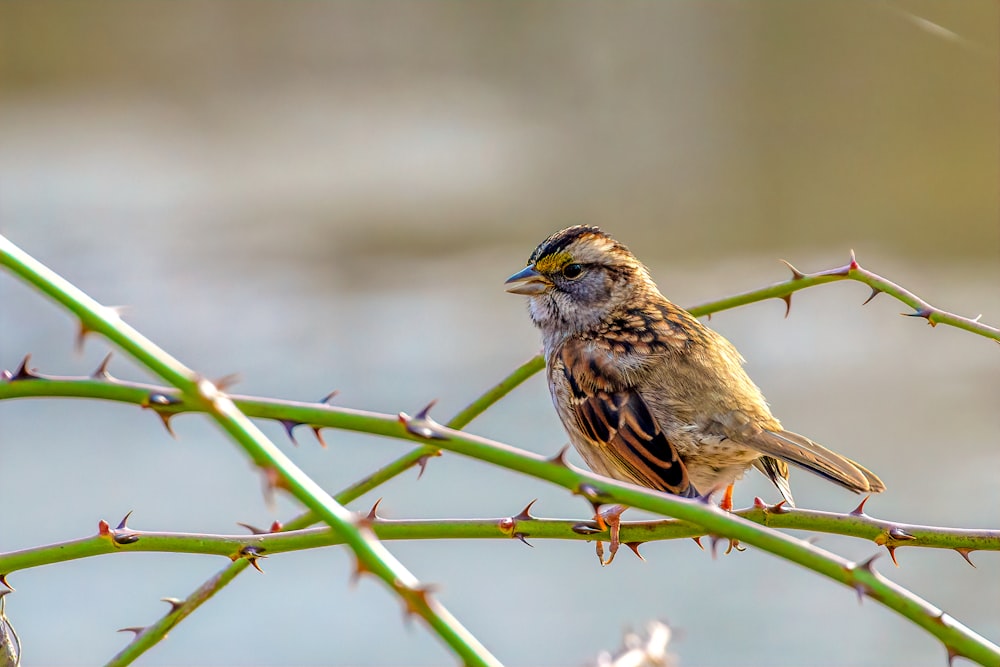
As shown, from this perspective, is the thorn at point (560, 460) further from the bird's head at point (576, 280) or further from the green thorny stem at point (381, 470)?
the bird's head at point (576, 280)

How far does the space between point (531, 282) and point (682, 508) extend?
6.20 ft

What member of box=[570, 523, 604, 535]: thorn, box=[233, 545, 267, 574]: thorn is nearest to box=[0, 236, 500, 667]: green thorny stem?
box=[233, 545, 267, 574]: thorn

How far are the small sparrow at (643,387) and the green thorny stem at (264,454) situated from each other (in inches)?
54.4

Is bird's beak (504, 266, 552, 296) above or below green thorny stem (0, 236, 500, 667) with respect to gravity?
above

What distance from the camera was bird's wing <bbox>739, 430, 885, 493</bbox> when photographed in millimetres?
2047

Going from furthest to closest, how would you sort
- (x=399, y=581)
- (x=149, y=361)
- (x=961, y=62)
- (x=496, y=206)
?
(x=496, y=206)
(x=961, y=62)
(x=149, y=361)
(x=399, y=581)

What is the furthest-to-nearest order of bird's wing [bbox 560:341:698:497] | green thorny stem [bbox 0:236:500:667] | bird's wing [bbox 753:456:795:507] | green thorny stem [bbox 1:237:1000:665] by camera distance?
bird's wing [bbox 753:456:795:507] < bird's wing [bbox 560:341:698:497] < green thorny stem [bbox 1:237:1000:665] < green thorny stem [bbox 0:236:500:667]

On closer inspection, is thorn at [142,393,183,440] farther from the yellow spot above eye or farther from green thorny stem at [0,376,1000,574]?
the yellow spot above eye

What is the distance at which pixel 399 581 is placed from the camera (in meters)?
0.83

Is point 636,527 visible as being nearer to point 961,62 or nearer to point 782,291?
point 782,291

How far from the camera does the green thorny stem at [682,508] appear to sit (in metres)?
0.92

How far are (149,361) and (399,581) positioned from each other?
0.93 feet

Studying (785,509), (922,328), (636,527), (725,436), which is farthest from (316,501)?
(922,328)

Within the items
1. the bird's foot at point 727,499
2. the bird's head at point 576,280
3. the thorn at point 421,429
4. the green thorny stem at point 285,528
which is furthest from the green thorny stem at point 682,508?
the bird's head at point 576,280
